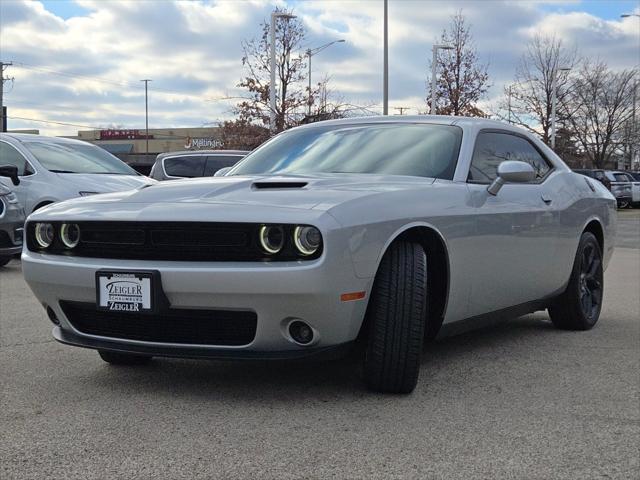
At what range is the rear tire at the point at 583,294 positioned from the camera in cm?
571

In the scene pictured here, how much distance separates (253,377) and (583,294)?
9.21 feet

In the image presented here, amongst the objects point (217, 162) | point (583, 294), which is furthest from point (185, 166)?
point (583, 294)

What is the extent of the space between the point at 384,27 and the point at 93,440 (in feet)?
78.3

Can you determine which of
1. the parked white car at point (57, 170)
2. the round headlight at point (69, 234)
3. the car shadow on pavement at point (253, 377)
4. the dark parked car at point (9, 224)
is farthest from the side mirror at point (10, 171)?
the round headlight at point (69, 234)

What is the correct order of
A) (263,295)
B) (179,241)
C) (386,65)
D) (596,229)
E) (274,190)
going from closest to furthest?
1. (263,295)
2. (179,241)
3. (274,190)
4. (596,229)
5. (386,65)

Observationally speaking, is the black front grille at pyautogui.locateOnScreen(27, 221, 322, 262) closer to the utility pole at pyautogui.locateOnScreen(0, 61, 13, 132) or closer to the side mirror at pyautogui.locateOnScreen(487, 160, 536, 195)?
the side mirror at pyautogui.locateOnScreen(487, 160, 536, 195)

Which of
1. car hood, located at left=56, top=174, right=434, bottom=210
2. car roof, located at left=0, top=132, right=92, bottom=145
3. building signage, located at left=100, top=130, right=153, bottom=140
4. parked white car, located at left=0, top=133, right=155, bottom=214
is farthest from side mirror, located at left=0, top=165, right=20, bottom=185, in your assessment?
building signage, located at left=100, top=130, right=153, bottom=140

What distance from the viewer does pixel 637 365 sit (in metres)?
4.70

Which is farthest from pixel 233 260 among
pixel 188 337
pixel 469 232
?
pixel 469 232

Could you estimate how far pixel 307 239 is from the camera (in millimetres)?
3441

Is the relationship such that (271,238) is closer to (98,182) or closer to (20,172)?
(98,182)

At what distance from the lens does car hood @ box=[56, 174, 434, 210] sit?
362cm

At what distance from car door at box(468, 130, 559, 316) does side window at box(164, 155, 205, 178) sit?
9.38 m

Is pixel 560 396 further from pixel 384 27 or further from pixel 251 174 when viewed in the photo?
pixel 384 27
